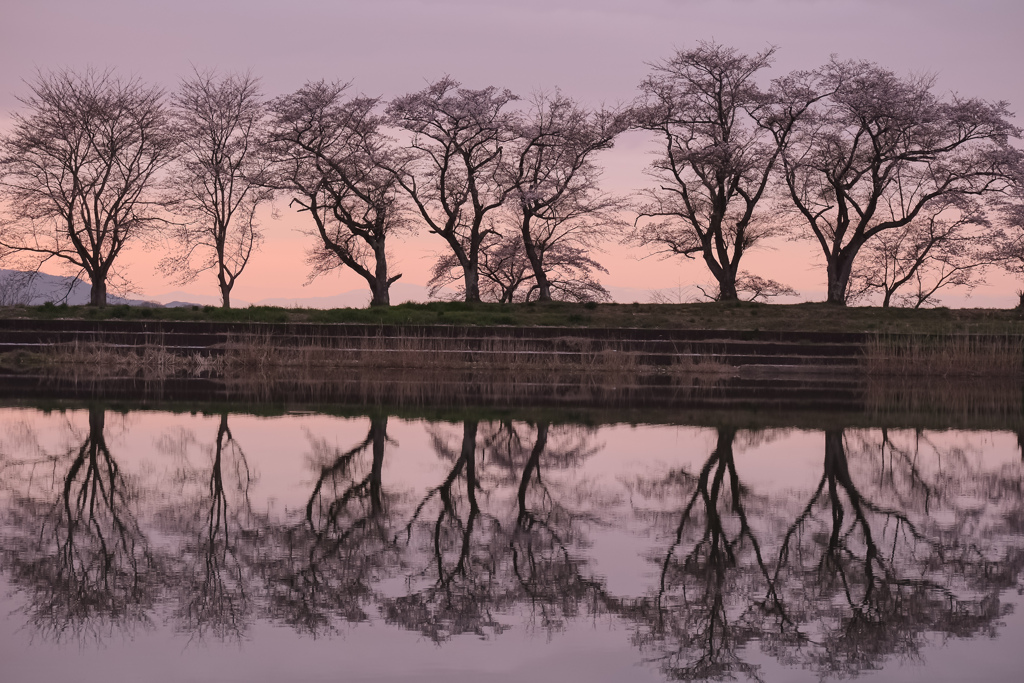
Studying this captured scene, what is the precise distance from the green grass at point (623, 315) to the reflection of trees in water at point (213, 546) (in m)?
23.2

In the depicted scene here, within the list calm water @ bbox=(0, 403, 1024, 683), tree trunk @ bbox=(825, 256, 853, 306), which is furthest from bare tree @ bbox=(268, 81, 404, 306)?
calm water @ bbox=(0, 403, 1024, 683)

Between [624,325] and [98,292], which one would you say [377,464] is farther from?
[98,292]

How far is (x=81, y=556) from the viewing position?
5824mm

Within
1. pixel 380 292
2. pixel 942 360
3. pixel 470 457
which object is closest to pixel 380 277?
pixel 380 292

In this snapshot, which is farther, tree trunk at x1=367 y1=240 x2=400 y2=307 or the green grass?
tree trunk at x1=367 y1=240 x2=400 y2=307

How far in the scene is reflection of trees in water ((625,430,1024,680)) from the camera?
4.62 metres

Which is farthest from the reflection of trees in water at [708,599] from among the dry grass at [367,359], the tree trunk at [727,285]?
the tree trunk at [727,285]

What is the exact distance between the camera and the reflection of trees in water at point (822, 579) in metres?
4.62

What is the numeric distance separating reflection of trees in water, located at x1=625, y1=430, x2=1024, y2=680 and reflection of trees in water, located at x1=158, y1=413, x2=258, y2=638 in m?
1.87

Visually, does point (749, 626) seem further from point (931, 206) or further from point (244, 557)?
point (931, 206)

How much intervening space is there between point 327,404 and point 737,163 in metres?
27.7

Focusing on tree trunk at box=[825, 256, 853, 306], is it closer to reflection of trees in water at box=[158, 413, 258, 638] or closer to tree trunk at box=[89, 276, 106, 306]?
tree trunk at box=[89, 276, 106, 306]

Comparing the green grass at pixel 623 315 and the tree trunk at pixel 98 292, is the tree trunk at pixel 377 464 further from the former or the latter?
the tree trunk at pixel 98 292

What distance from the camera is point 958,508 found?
26.2 feet
